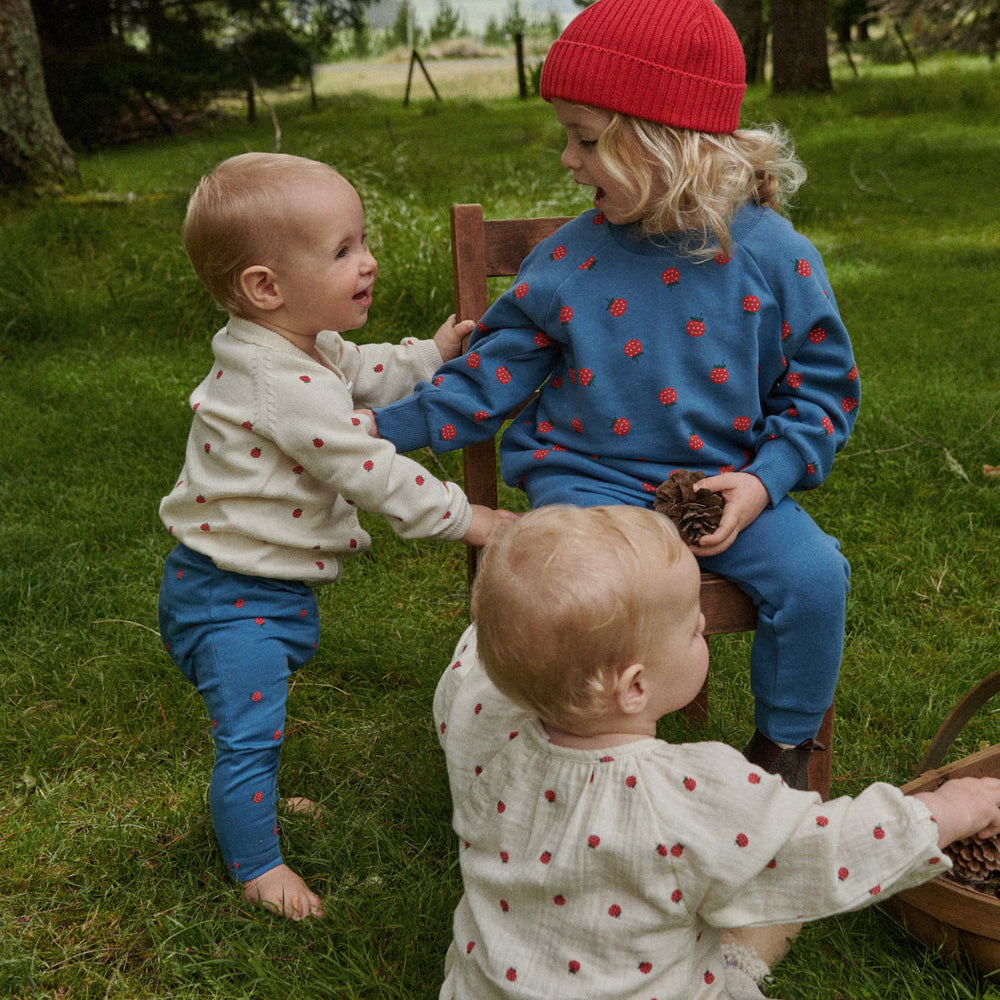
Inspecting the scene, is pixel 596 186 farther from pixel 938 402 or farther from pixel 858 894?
pixel 938 402

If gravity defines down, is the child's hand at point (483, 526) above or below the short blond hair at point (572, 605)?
below

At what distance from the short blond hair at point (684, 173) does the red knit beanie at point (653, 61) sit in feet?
0.10

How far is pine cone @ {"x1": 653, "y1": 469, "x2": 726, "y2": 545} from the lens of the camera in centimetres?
193

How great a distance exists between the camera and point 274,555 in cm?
203

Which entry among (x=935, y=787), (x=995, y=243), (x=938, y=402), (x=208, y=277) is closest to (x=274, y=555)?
(x=208, y=277)

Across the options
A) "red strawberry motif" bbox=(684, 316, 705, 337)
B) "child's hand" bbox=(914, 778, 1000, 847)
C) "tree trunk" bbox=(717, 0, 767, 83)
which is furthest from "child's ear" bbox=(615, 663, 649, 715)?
"tree trunk" bbox=(717, 0, 767, 83)

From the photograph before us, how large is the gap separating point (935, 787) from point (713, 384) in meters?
0.82

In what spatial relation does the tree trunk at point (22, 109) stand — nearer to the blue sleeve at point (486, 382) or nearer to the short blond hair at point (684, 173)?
the blue sleeve at point (486, 382)

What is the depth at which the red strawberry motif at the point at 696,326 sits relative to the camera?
2.04m

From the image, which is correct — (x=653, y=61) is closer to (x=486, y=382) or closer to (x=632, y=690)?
(x=486, y=382)

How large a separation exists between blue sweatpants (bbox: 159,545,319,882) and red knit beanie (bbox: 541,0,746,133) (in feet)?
3.54

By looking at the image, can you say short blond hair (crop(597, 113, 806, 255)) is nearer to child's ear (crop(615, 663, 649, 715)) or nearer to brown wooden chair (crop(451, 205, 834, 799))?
brown wooden chair (crop(451, 205, 834, 799))

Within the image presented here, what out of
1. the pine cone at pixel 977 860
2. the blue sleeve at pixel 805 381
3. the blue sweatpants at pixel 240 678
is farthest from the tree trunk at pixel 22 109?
the pine cone at pixel 977 860

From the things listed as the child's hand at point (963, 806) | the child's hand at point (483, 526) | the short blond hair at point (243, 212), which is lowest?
the child's hand at point (963, 806)
